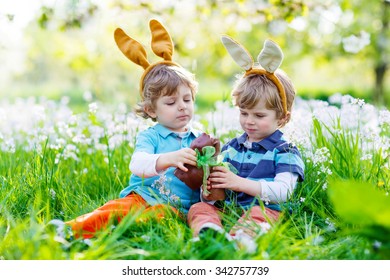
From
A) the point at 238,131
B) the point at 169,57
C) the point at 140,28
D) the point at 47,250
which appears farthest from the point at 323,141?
the point at 140,28

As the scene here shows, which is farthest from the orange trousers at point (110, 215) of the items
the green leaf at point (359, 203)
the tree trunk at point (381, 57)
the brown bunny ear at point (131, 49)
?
the tree trunk at point (381, 57)

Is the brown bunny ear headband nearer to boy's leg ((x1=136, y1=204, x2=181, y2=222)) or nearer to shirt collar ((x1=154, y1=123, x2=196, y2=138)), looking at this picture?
shirt collar ((x1=154, y1=123, x2=196, y2=138))

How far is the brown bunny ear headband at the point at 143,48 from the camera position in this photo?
368 cm

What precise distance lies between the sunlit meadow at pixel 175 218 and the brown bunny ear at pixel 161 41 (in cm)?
84

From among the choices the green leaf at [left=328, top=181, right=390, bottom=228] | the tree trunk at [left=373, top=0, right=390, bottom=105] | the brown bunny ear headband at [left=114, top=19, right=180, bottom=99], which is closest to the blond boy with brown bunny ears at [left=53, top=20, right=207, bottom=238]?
the brown bunny ear headband at [left=114, top=19, right=180, bottom=99]

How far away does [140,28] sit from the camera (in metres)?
10.1

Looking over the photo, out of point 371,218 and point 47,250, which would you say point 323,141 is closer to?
point 371,218

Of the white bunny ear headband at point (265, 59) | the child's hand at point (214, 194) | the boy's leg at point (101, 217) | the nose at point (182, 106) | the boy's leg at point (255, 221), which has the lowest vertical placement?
the boy's leg at point (101, 217)

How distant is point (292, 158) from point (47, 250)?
151 centimetres

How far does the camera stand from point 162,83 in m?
3.50

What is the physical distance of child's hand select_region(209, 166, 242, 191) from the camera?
3.16 m

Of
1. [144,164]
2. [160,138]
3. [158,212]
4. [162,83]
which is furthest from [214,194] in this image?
[162,83]

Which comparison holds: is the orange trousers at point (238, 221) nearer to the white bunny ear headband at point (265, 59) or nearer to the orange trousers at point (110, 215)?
the orange trousers at point (110, 215)

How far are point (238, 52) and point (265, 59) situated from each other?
0.19 m
